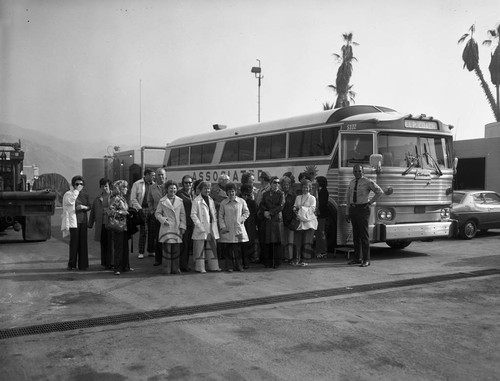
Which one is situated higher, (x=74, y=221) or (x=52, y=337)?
(x=74, y=221)

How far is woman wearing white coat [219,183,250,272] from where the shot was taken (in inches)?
379

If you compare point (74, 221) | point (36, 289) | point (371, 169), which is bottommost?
point (36, 289)

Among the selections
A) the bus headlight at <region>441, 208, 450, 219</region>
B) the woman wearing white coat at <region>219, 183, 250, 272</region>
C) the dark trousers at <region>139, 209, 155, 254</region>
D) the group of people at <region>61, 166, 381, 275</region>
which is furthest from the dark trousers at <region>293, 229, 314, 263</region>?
the bus headlight at <region>441, 208, 450, 219</region>

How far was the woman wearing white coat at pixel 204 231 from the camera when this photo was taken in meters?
9.39

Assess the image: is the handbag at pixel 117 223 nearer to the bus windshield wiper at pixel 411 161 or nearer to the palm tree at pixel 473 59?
the bus windshield wiper at pixel 411 161

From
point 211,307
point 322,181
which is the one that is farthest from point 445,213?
point 211,307

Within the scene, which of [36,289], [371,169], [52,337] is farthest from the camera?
[371,169]

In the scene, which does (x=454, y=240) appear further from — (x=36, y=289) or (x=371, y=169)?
(x=36, y=289)

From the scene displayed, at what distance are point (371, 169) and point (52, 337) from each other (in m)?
7.27

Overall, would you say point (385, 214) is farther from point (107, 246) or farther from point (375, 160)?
point (107, 246)

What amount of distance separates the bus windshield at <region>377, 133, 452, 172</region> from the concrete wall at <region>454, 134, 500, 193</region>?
1382cm

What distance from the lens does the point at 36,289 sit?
795cm

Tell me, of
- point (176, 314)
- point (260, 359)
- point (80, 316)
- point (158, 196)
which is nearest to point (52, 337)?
point (80, 316)

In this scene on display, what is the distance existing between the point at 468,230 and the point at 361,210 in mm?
6279
